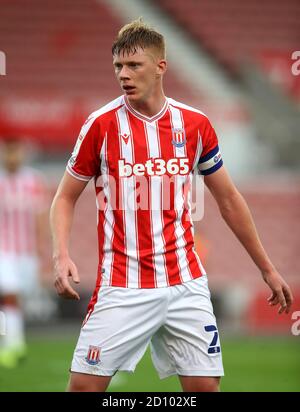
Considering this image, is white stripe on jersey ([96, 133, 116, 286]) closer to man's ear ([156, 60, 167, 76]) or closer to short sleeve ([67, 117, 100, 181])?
short sleeve ([67, 117, 100, 181])

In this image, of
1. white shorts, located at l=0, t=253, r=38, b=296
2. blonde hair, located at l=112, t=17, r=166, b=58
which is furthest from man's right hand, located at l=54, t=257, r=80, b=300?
white shorts, located at l=0, t=253, r=38, b=296

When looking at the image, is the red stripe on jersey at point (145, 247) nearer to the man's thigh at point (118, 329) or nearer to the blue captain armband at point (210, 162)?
the man's thigh at point (118, 329)

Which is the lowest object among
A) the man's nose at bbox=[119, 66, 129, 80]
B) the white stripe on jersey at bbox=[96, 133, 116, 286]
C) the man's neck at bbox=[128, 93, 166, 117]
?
the white stripe on jersey at bbox=[96, 133, 116, 286]

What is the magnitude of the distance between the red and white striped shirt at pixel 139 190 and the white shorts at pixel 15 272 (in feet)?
15.0

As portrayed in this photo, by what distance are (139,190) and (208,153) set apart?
1.25ft

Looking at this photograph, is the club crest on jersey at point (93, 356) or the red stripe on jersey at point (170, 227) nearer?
the club crest on jersey at point (93, 356)

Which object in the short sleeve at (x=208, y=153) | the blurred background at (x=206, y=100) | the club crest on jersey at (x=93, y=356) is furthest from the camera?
the blurred background at (x=206, y=100)

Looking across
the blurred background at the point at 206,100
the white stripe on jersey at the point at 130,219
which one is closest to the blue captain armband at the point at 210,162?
the white stripe on jersey at the point at 130,219

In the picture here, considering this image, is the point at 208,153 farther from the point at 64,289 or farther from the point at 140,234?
the point at 64,289

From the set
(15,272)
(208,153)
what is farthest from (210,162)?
(15,272)

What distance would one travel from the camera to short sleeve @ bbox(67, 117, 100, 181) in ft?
13.8

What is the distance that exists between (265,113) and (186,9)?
222 cm

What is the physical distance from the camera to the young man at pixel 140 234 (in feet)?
13.6
